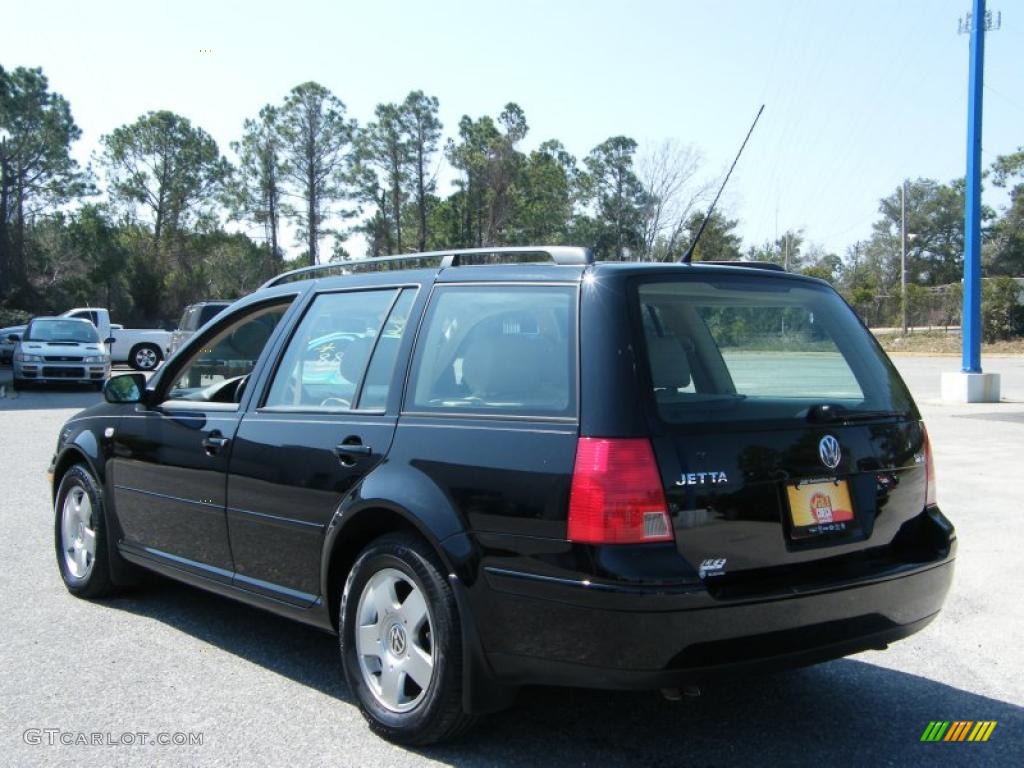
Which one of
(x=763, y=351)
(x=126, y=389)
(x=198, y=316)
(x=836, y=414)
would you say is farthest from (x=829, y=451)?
(x=198, y=316)

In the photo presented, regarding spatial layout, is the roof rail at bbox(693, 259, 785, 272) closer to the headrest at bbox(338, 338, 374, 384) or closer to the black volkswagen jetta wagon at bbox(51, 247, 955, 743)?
the black volkswagen jetta wagon at bbox(51, 247, 955, 743)

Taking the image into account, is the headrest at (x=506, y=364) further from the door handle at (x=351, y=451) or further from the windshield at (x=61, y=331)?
the windshield at (x=61, y=331)

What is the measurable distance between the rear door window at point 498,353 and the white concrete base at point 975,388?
15807 mm

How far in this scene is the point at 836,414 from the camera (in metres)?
3.53

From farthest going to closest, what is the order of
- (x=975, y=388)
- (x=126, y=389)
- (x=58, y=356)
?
(x=58, y=356) < (x=975, y=388) < (x=126, y=389)

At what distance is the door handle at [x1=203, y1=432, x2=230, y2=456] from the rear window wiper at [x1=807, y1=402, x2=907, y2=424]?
2.54m

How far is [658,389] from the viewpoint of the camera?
3342 millimetres

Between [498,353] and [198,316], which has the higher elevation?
[198,316]

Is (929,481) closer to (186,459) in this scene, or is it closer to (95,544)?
(186,459)

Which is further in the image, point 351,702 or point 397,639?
point 351,702

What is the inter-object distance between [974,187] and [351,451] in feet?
54.6

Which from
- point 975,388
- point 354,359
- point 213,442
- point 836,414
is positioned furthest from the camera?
point 975,388

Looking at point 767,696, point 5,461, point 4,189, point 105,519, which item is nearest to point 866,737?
point 767,696

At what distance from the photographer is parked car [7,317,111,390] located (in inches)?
819
